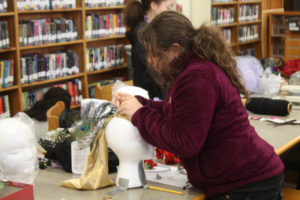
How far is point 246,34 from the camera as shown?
8414 millimetres

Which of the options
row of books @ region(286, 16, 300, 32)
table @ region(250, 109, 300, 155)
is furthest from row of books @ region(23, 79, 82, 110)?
row of books @ region(286, 16, 300, 32)

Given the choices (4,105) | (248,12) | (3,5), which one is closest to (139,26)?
(3,5)

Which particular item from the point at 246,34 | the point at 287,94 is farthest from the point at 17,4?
the point at 246,34

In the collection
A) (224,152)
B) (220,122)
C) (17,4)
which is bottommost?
(224,152)

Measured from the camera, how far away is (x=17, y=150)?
1653 mm

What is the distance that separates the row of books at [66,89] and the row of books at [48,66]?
0.12 metres

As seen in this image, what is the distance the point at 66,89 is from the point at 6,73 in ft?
2.92

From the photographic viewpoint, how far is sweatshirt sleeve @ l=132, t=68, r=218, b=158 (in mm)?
1542

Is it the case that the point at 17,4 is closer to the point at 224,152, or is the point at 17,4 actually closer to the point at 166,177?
the point at 166,177

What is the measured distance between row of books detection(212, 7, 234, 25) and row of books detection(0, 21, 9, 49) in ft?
12.6

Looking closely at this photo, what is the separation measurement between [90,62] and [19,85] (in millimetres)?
1107

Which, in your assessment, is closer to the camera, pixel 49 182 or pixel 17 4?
pixel 49 182

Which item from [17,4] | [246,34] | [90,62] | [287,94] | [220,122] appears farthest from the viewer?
[246,34]

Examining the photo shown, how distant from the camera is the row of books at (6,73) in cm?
439
